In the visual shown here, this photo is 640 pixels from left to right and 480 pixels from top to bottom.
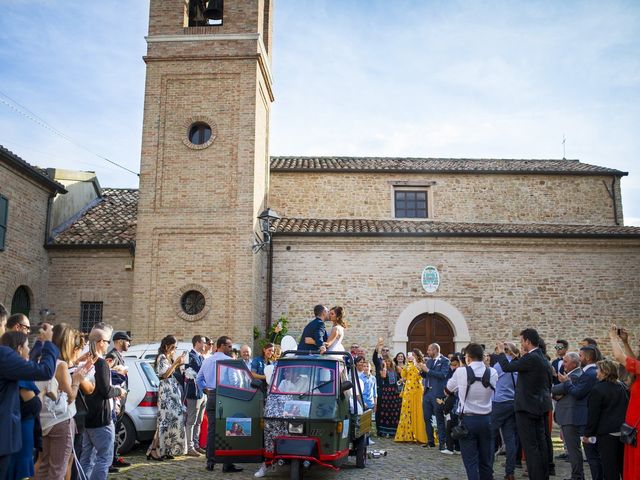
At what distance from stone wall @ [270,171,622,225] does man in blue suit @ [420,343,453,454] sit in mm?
9106

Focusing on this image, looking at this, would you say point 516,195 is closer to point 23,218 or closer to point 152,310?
point 152,310

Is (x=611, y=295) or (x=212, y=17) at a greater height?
(x=212, y=17)

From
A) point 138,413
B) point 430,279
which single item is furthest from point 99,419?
point 430,279

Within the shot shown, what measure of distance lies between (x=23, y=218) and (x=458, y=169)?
13.6 metres

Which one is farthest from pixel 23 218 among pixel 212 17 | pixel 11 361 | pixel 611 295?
pixel 611 295

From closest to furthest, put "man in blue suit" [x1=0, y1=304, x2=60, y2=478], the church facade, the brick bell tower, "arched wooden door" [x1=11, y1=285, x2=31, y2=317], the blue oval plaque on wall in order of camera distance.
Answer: "man in blue suit" [x1=0, y1=304, x2=60, y2=478] < the brick bell tower < the church facade < "arched wooden door" [x1=11, y1=285, x2=31, y2=317] < the blue oval plaque on wall

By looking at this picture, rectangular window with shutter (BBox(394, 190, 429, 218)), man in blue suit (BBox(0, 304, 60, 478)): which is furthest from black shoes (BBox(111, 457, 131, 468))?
rectangular window with shutter (BBox(394, 190, 429, 218))

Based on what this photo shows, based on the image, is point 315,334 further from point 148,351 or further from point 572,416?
point 148,351

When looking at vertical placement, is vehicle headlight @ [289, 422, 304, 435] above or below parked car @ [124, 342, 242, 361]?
below

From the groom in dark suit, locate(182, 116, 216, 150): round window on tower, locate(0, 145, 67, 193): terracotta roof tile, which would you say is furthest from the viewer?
locate(182, 116, 216, 150): round window on tower

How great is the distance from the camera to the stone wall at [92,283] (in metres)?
17.5

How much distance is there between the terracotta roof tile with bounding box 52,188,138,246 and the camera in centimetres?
1792

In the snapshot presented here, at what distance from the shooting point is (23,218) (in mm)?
16938

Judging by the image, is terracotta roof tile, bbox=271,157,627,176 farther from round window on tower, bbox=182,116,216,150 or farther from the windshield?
the windshield
